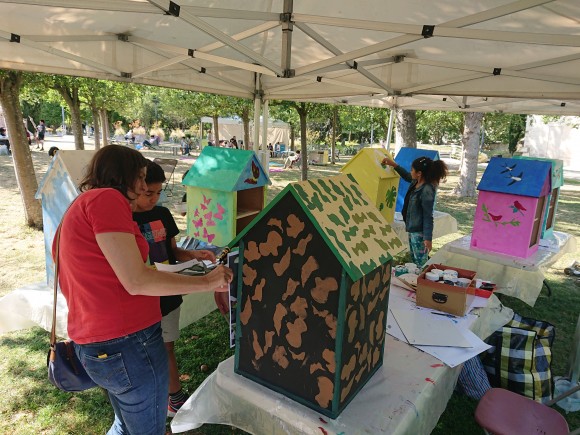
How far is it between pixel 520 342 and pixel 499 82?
2733 millimetres

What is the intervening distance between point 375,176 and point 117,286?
3.14 m

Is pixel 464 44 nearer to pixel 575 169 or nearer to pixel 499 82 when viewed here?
pixel 499 82

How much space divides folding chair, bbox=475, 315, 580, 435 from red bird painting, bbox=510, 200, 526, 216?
1.88 metres

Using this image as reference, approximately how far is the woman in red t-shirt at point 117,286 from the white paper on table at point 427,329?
3.36 ft

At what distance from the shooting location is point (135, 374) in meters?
1.47

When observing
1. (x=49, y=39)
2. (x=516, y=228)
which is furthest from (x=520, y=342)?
(x=49, y=39)

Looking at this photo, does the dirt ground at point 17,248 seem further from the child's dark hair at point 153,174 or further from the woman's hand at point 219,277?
the woman's hand at point 219,277

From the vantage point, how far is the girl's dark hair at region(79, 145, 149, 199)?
4.61 feet

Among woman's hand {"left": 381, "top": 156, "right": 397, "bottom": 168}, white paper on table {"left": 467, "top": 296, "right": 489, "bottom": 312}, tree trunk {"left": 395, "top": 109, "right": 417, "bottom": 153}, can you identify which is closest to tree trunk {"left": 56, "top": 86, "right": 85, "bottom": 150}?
tree trunk {"left": 395, "top": 109, "right": 417, "bottom": 153}

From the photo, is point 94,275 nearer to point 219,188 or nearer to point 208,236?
point 219,188

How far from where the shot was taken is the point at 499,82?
3898 millimetres

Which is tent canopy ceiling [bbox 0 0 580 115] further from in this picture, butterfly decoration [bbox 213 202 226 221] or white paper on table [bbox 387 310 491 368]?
white paper on table [bbox 387 310 491 368]

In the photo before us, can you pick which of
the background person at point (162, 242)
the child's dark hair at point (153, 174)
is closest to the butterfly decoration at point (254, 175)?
the background person at point (162, 242)

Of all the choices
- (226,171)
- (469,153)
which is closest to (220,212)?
(226,171)
